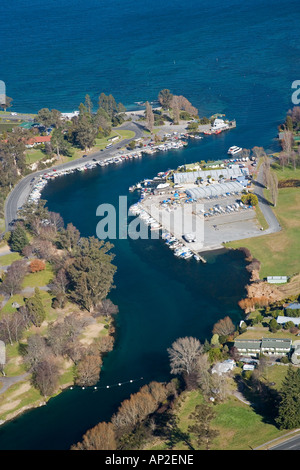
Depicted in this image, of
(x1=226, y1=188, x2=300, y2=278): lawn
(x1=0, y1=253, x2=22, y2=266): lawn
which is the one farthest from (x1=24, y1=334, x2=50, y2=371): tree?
(x1=226, y1=188, x2=300, y2=278): lawn

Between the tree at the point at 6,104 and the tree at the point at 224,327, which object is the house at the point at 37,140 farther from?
the tree at the point at 224,327

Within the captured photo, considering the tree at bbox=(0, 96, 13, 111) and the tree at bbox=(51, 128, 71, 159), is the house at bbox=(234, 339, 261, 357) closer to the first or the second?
the tree at bbox=(51, 128, 71, 159)

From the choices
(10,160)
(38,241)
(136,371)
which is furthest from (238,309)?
(10,160)

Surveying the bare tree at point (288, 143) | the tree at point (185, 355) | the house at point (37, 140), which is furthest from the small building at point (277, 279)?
the house at point (37, 140)
